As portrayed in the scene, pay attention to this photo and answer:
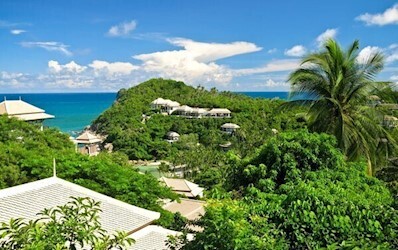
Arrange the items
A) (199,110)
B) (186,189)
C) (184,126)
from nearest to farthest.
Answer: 1. (186,189)
2. (184,126)
3. (199,110)

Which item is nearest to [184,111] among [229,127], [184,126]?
[184,126]

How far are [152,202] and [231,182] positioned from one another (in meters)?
3.96

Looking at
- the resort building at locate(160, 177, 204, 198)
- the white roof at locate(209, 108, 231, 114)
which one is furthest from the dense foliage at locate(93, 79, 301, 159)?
the resort building at locate(160, 177, 204, 198)

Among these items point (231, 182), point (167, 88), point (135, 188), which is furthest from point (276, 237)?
point (167, 88)

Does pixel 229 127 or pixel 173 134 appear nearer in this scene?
pixel 229 127

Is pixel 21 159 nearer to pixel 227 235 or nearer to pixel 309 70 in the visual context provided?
pixel 309 70

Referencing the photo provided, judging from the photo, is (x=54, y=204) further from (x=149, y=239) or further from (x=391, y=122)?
(x=391, y=122)

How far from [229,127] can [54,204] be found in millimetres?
45160

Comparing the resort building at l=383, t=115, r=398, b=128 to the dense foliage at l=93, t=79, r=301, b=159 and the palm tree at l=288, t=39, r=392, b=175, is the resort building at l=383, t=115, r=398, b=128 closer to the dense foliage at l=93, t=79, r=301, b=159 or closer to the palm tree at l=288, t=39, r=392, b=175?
the palm tree at l=288, t=39, r=392, b=175

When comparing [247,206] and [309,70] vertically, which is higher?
[309,70]

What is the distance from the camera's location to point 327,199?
398 centimetres

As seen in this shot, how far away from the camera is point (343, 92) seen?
27.3ft

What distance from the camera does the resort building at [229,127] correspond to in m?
49.8

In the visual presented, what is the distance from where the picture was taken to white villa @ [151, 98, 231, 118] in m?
55.1
